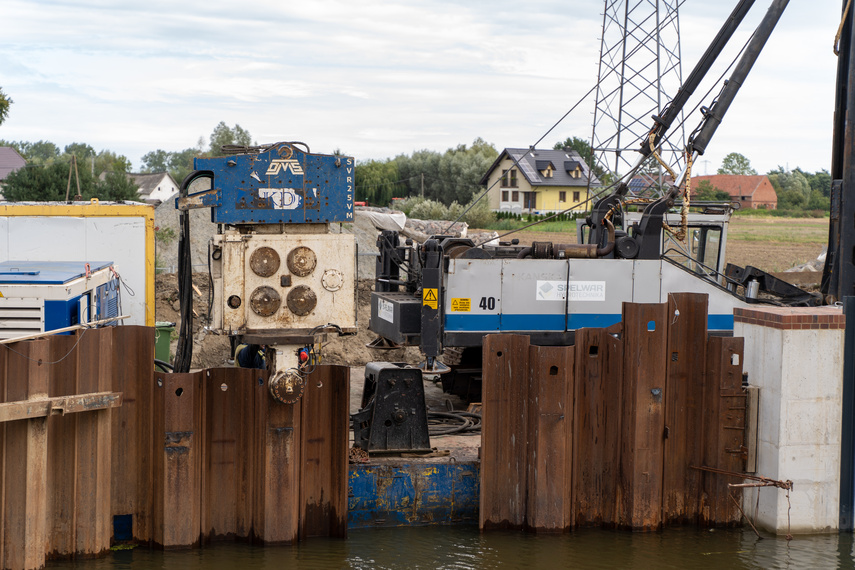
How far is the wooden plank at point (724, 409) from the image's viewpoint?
9258mm

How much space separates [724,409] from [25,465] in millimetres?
6531

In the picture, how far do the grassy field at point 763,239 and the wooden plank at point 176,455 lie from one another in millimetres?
27235

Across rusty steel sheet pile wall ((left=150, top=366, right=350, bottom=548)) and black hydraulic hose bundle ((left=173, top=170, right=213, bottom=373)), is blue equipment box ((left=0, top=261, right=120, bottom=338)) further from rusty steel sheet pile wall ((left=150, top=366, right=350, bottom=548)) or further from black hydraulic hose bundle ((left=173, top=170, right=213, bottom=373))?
rusty steel sheet pile wall ((left=150, top=366, right=350, bottom=548))

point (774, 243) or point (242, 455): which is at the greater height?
point (774, 243)

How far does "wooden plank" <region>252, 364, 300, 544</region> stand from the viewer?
8523mm

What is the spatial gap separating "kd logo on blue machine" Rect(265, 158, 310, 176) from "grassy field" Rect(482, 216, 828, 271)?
2665 cm

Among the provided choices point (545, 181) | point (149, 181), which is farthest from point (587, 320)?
point (149, 181)

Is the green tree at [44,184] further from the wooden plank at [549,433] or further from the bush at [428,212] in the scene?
the wooden plank at [549,433]

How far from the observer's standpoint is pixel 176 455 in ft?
27.3

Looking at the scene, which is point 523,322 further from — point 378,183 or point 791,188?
point 791,188

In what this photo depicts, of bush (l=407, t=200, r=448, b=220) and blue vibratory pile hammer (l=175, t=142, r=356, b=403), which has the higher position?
bush (l=407, t=200, r=448, b=220)

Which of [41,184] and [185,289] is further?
[41,184]

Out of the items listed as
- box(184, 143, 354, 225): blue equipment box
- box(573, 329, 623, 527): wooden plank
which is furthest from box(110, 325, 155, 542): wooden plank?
box(573, 329, 623, 527): wooden plank

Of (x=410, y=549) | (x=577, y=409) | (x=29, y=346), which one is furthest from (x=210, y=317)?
(x=577, y=409)
